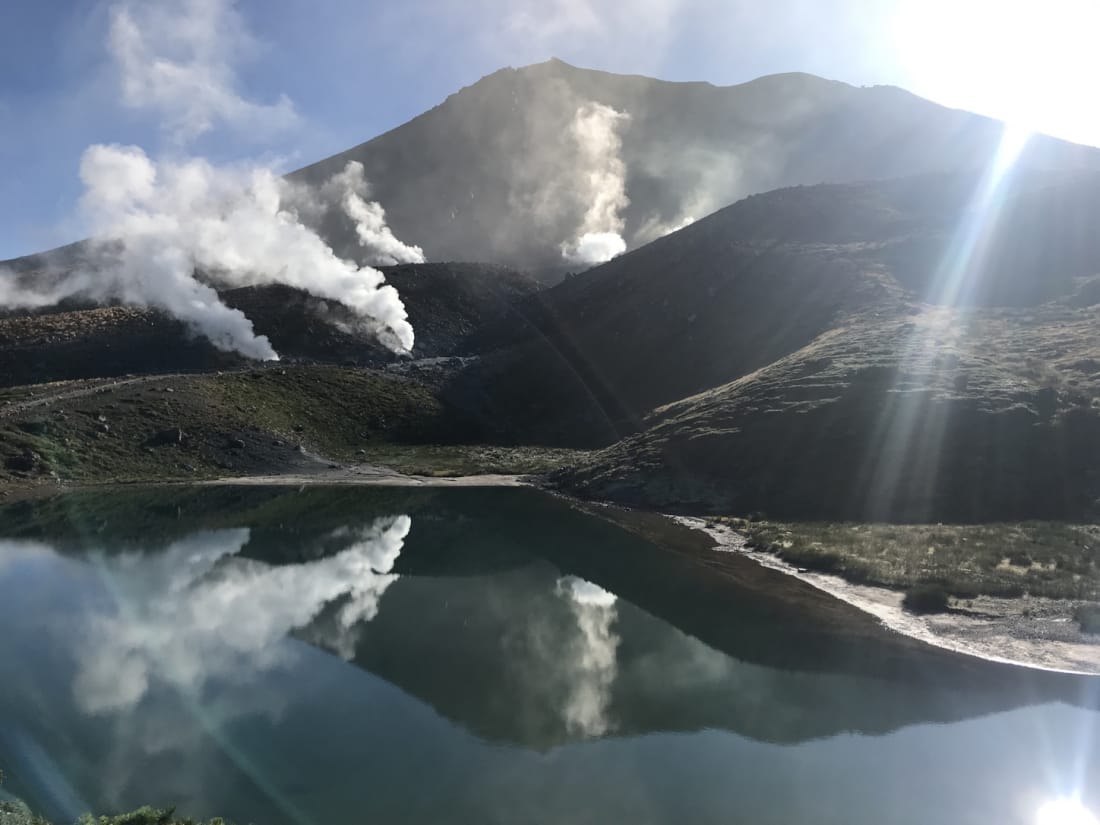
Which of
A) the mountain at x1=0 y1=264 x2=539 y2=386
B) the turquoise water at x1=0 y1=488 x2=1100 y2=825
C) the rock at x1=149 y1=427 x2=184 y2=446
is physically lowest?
the turquoise water at x1=0 y1=488 x2=1100 y2=825

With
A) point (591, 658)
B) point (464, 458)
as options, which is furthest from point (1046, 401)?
point (464, 458)

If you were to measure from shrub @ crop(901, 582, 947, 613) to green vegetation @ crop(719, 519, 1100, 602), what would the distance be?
36mm

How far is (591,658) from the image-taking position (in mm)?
25438

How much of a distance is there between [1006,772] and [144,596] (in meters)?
34.1

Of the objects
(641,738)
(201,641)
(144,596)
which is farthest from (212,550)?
(641,738)

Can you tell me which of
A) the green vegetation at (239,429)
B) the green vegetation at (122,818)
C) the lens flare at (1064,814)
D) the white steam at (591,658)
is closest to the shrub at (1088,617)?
the lens flare at (1064,814)

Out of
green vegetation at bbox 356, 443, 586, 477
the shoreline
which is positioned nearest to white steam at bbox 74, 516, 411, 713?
the shoreline

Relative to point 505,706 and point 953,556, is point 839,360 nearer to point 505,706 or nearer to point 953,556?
point 953,556

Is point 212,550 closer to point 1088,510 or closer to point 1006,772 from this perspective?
point 1006,772

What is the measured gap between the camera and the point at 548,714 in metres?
20.5

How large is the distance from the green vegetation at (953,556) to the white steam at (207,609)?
888 inches

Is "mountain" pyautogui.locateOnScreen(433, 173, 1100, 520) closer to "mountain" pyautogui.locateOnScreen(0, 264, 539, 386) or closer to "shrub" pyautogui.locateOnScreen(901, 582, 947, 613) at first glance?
"shrub" pyautogui.locateOnScreen(901, 582, 947, 613)

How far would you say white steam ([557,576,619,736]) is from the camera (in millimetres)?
20328

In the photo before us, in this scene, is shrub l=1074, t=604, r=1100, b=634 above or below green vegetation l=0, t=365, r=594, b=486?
below
